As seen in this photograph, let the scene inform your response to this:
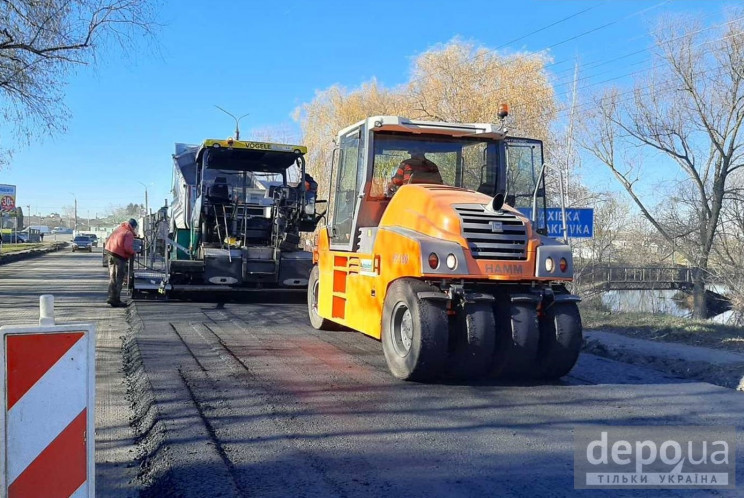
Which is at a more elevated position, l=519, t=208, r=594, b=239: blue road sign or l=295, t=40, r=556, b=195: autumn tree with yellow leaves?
l=295, t=40, r=556, b=195: autumn tree with yellow leaves

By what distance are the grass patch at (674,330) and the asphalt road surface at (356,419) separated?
2.13m

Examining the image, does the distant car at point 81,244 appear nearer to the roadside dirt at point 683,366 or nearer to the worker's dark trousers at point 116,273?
the worker's dark trousers at point 116,273

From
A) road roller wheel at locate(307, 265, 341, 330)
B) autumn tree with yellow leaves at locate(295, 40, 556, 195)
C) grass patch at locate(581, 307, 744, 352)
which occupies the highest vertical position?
autumn tree with yellow leaves at locate(295, 40, 556, 195)

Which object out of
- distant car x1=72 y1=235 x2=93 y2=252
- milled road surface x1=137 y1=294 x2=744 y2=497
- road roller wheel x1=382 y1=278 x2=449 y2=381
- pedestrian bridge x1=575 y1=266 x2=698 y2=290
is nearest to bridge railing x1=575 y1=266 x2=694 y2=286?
pedestrian bridge x1=575 y1=266 x2=698 y2=290

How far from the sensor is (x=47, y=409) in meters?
3.09

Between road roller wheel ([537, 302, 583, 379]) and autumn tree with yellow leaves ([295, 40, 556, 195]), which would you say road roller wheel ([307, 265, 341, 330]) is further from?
autumn tree with yellow leaves ([295, 40, 556, 195])

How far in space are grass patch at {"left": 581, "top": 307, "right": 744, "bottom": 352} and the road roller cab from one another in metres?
3.75

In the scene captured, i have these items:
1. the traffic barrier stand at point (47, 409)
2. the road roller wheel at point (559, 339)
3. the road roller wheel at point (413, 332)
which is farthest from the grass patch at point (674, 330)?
the traffic barrier stand at point (47, 409)

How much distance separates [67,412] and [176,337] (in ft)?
21.9

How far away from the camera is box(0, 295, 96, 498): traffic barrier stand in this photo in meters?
3.03

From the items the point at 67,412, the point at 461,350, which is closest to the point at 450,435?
the point at 461,350

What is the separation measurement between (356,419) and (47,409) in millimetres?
3010

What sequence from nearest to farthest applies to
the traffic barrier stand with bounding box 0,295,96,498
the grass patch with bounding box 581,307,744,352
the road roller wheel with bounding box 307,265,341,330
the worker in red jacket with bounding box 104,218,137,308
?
the traffic barrier stand with bounding box 0,295,96,498
the grass patch with bounding box 581,307,744,352
the road roller wheel with bounding box 307,265,341,330
the worker in red jacket with bounding box 104,218,137,308

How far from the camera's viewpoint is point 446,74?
30297 mm
